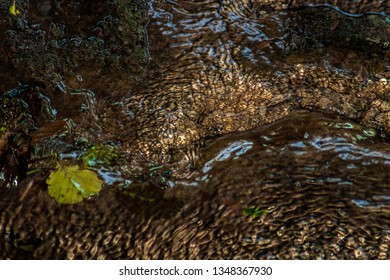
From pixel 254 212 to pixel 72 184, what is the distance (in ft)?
3.36

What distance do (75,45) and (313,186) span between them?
1.83 m

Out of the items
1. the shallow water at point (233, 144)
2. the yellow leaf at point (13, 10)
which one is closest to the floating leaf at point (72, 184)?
the shallow water at point (233, 144)

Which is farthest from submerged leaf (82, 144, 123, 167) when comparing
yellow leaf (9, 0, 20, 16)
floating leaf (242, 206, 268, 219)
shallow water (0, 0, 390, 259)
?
yellow leaf (9, 0, 20, 16)

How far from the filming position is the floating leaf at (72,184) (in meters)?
2.51

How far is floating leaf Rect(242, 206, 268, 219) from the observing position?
236 centimetres

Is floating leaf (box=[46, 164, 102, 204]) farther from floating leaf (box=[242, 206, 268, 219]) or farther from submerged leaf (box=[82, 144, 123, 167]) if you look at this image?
floating leaf (box=[242, 206, 268, 219])

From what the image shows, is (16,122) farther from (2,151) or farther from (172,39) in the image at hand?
(172,39)

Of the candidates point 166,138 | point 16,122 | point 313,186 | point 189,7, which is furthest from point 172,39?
point 313,186

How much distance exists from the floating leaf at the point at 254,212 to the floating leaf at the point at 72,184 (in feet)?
2.74

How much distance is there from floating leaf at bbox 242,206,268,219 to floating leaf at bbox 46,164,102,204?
0.83 m

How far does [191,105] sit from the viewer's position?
2.81m

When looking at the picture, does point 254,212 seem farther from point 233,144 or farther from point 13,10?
point 13,10

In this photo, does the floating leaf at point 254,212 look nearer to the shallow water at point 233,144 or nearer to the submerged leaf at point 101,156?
the shallow water at point 233,144

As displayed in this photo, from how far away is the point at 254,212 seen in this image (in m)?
2.37
